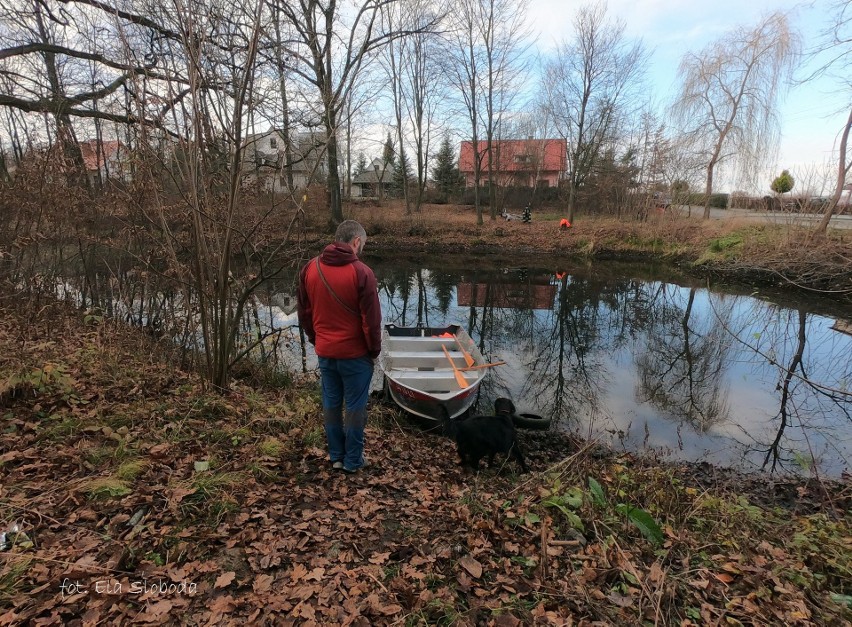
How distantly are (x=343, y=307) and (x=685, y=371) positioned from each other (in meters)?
A: 8.70

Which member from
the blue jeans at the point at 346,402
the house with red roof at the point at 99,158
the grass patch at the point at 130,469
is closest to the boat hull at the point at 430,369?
the blue jeans at the point at 346,402

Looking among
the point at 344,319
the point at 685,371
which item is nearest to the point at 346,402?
the point at 344,319

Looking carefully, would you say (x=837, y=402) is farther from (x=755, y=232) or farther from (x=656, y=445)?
(x=755, y=232)

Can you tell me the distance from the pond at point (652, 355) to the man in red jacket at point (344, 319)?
286 centimetres

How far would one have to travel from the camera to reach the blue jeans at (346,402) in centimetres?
352

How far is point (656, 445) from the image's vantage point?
6477 millimetres

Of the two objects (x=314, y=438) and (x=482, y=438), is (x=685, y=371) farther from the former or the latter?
(x=314, y=438)

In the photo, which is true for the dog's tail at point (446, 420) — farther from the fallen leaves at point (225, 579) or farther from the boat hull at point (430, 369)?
the fallen leaves at point (225, 579)

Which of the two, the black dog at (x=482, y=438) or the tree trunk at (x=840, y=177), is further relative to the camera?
the tree trunk at (x=840, y=177)

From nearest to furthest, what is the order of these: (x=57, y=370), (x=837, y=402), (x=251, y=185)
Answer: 1. (x=57, y=370)
2. (x=251, y=185)
3. (x=837, y=402)

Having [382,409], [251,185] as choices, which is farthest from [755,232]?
[251,185]

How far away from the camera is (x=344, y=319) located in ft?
11.2

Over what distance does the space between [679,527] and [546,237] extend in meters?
24.2

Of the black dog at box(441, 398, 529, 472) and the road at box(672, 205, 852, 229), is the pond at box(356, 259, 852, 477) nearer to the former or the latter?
the black dog at box(441, 398, 529, 472)
